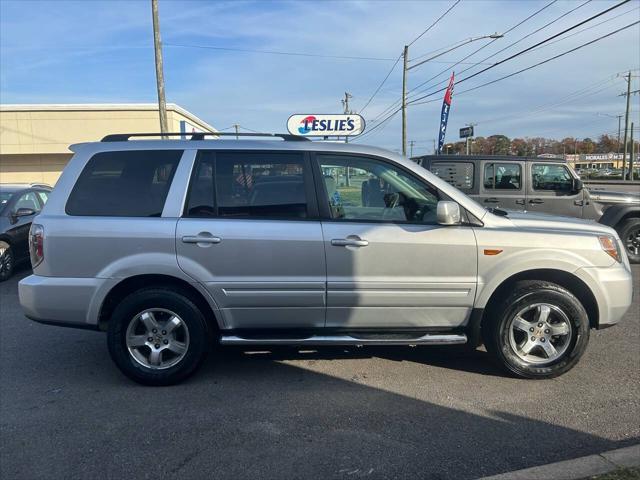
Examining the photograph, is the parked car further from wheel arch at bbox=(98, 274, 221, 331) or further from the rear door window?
wheel arch at bbox=(98, 274, 221, 331)

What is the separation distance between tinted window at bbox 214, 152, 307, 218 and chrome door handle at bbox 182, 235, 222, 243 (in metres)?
0.22

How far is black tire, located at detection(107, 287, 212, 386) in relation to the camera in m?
3.99

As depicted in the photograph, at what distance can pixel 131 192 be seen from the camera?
407 centimetres

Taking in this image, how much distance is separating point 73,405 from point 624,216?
9.26 meters

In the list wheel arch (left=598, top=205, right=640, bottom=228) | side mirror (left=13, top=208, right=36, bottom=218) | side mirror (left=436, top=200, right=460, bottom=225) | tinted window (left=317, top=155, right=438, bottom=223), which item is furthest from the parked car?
side mirror (left=13, top=208, right=36, bottom=218)

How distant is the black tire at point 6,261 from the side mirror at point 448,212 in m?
7.55

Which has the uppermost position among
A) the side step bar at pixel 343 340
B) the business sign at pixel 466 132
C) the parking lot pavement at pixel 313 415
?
the business sign at pixel 466 132

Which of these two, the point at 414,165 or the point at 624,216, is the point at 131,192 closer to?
the point at 414,165

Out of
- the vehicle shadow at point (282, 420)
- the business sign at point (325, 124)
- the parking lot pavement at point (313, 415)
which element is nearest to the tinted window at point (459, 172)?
the business sign at point (325, 124)

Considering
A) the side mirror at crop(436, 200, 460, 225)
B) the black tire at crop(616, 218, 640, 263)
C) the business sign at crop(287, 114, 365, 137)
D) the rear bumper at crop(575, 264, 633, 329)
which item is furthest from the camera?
the business sign at crop(287, 114, 365, 137)

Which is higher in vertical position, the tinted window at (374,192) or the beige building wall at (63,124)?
the beige building wall at (63,124)

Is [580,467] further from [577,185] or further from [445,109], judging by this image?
[445,109]

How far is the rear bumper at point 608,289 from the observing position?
161 inches

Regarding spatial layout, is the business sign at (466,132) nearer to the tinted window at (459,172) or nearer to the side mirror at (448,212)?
the tinted window at (459,172)
